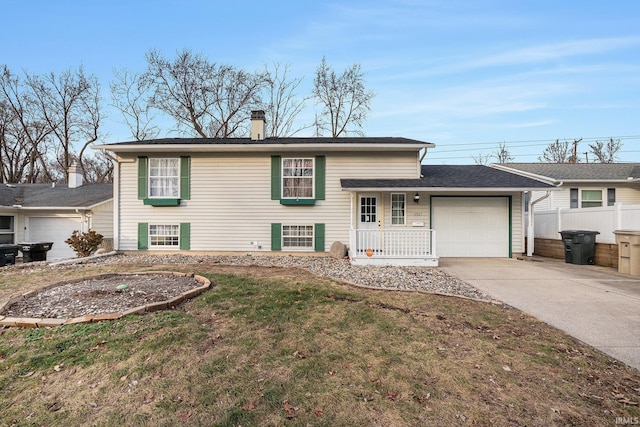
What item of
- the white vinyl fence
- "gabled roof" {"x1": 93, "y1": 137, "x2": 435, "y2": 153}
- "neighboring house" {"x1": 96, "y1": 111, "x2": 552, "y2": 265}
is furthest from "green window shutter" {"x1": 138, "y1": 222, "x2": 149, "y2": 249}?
the white vinyl fence

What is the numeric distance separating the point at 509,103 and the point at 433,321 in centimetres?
1415

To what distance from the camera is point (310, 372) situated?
9.27ft

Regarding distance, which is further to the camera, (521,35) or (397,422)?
(521,35)

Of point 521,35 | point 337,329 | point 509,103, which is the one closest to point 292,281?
point 337,329

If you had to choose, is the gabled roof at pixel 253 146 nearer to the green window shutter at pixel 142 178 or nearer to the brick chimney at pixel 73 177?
the green window shutter at pixel 142 178

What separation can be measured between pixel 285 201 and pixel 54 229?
12.4 metres

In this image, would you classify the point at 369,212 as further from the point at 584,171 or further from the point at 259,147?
the point at 584,171

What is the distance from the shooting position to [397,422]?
2.18 metres

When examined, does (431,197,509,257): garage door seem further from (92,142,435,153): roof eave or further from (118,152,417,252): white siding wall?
(92,142,435,153): roof eave

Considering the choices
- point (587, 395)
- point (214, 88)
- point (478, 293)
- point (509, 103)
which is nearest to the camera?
point (587, 395)

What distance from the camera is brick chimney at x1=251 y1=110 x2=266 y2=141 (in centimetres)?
1187

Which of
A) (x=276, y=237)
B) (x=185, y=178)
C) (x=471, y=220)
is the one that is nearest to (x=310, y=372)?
(x=276, y=237)

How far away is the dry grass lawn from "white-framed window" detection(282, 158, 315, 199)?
21.2ft

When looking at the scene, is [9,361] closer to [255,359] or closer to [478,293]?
[255,359]
